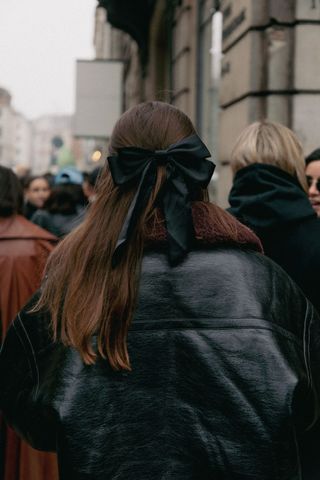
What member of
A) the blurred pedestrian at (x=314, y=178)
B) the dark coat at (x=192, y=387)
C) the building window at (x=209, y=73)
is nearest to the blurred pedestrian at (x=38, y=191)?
the building window at (x=209, y=73)

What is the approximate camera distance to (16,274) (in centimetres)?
437

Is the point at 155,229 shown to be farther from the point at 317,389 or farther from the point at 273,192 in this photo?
the point at 273,192

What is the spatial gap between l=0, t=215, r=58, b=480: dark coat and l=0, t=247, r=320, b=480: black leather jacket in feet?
7.42

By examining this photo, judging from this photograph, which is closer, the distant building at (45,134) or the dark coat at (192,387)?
the dark coat at (192,387)

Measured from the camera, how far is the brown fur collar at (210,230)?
6.92 feet

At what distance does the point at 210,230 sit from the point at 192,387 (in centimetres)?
40

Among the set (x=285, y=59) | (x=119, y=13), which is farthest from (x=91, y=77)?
(x=285, y=59)

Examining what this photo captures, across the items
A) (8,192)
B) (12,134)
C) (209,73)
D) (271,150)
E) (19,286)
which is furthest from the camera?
(12,134)

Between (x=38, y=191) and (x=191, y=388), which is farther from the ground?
(x=38, y=191)

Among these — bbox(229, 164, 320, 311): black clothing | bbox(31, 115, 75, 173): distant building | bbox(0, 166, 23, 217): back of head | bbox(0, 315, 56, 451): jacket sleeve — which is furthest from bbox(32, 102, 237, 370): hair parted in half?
bbox(31, 115, 75, 173): distant building

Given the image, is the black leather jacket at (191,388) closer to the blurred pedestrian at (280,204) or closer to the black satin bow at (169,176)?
the black satin bow at (169,176)

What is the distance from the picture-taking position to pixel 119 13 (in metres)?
15.9

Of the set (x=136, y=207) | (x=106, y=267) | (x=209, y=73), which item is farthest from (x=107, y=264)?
(x=209, y=73)

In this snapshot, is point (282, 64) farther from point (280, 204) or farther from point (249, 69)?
point (280, 204)
